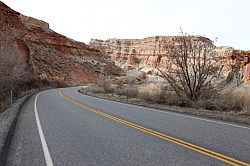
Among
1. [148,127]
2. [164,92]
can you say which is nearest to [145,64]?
[164,92]

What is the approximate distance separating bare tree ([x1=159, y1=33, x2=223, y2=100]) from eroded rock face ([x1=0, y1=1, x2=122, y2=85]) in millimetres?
43047

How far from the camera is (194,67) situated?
56.1ft

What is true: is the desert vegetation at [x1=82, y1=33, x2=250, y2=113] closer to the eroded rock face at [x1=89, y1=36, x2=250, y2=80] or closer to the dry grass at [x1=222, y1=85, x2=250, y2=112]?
the dry grass at [x1=222, y1=85, x2=250, y2=112]

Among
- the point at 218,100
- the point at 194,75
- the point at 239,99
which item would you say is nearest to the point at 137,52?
the point at 194,75

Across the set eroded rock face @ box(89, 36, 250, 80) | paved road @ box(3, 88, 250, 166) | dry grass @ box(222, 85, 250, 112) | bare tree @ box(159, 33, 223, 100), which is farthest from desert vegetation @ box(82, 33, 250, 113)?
eroded rock face @ box(89, 36, 250, 80)

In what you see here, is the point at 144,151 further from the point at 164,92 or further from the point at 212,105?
the point at 164,92

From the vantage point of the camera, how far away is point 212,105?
14.8 meters

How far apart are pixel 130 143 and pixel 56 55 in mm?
75320

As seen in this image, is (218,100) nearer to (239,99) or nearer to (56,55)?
(239,99)

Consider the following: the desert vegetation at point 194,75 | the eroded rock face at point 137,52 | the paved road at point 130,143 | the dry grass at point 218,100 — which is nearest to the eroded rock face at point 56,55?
the eroded rock face at point 137,52

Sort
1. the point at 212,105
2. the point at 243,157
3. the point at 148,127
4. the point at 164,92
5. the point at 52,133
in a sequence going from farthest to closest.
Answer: the point at 164,92
the point at 212,105
the point at 148,127
the point at 52,133
the point at 243,157

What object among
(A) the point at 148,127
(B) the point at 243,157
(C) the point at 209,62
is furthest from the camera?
(C) the point at 209,62

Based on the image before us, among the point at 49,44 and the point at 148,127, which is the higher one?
the point at 49,44

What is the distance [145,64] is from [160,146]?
425ft
